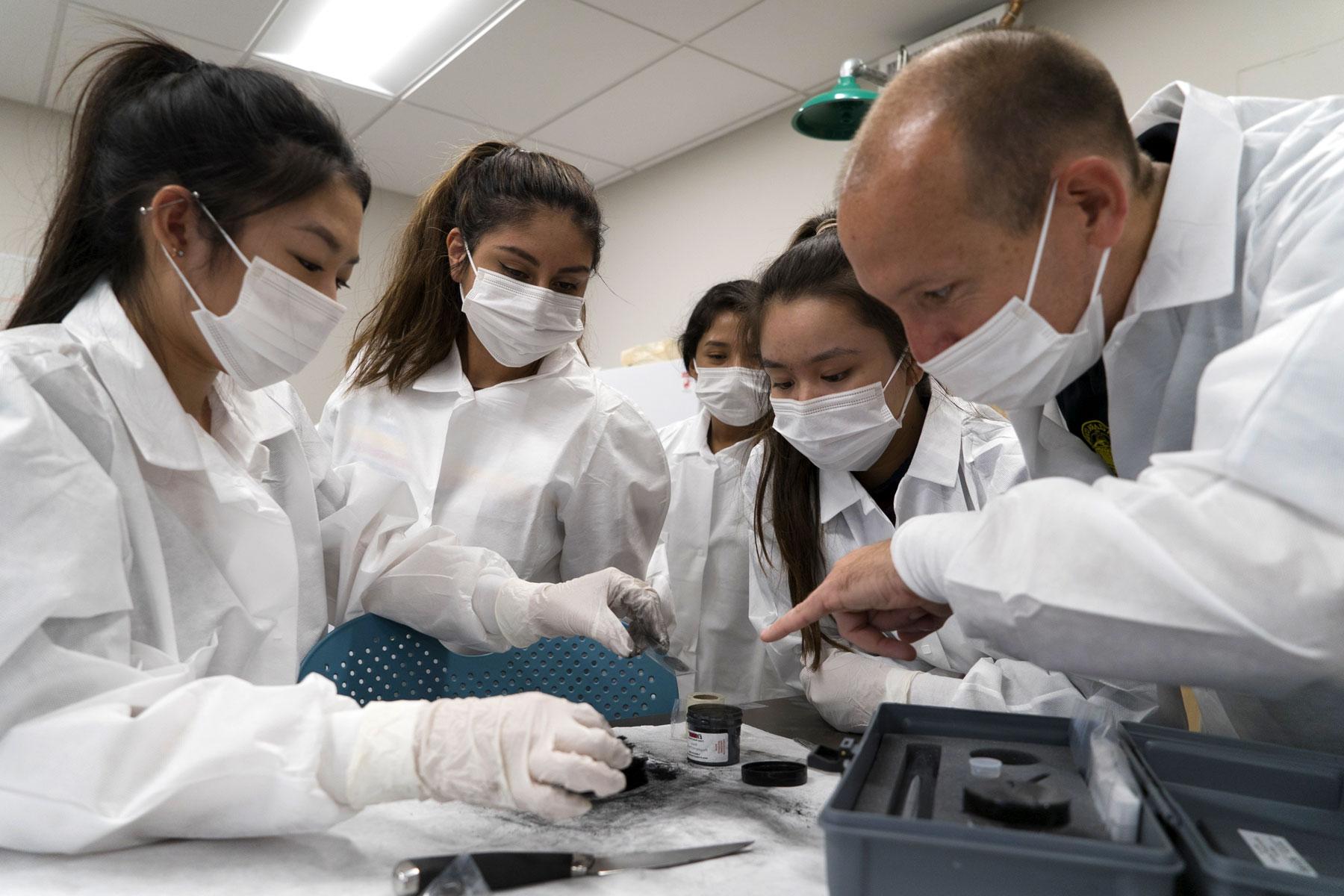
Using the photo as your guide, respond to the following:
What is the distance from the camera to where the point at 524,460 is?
6.42ft

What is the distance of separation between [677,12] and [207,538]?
9.61 feet

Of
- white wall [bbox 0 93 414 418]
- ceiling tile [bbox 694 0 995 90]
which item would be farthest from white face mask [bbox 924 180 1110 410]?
ceiling tile [bbox 694 0 995 90]

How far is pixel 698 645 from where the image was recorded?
7.86ft

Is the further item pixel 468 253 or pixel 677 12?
pixel 677 12

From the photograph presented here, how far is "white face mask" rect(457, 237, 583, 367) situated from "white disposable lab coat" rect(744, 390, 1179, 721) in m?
0.58

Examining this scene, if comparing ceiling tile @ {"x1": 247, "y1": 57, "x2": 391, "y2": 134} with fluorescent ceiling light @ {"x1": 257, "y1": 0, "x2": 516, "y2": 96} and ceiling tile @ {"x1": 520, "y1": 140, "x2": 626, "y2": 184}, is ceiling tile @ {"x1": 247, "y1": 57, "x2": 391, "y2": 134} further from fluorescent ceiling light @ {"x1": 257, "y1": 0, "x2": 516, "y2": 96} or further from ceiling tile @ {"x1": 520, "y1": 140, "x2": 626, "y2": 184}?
ceiling tile @ {"x1": 520, "y1": 140, "x2": 626, "y2": 184}

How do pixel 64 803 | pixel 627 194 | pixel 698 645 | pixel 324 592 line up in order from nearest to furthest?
1. pixel 64 803
2. pixel 324 592
3. pixel 698 645
4. pixel 627 194

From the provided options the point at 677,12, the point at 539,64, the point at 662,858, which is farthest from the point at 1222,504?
the point at 539,64

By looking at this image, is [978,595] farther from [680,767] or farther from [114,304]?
[114,304]

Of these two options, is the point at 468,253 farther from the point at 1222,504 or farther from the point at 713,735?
the point at 1222,504

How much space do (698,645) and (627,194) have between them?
3635mm

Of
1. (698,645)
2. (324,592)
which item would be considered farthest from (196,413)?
(698,645)

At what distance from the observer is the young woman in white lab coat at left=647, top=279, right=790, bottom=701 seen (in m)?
2.34

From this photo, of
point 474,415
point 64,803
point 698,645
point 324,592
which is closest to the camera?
point 64,803
